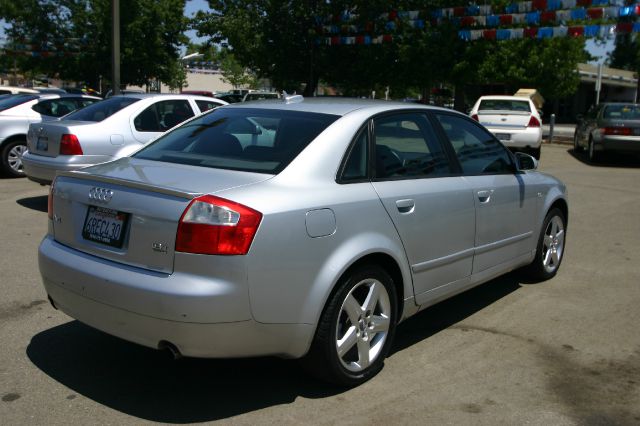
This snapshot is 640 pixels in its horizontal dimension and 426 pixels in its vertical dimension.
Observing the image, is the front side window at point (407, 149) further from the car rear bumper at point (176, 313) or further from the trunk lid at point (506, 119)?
the trunk lid at point (506, 119)

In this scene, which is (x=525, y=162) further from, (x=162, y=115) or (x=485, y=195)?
(x=162, y=115)

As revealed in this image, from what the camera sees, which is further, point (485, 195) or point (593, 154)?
point (593, 154)

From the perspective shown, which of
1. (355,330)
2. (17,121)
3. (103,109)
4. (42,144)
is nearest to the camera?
(355,330)

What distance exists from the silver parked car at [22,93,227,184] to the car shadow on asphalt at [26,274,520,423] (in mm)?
4543

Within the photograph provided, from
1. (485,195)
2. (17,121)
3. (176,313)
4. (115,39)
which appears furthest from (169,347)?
(115,39)

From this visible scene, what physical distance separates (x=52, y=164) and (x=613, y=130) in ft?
41.5

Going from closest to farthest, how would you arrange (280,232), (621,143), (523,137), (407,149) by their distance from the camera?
(280,232) → (407,149) → (621,143) → (523,137)

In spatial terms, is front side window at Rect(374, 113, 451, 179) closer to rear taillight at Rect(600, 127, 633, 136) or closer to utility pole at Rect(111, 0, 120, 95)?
rear taillight at Rect(600, 127, 633, 136)

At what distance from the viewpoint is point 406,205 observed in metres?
4.16

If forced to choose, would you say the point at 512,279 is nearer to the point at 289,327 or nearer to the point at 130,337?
the point at 289,327

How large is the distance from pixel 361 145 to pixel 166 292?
151 cm

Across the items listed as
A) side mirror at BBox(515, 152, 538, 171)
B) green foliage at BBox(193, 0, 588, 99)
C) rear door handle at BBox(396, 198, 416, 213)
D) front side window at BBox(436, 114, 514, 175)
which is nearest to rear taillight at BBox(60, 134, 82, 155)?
front side window at BBox(436, 114, 514, 175)

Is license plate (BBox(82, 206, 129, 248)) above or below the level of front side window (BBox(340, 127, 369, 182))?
below

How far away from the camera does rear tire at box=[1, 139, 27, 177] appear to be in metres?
12.0
